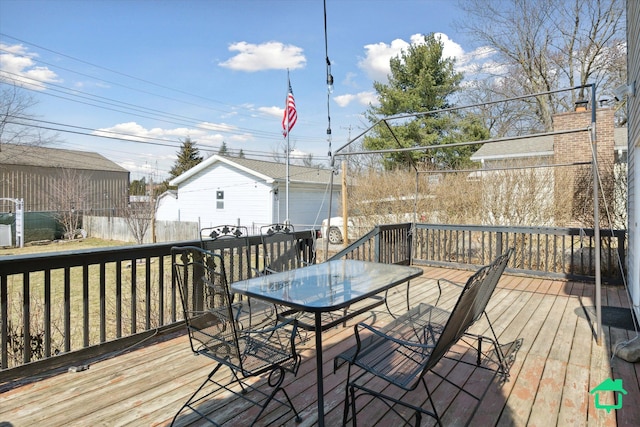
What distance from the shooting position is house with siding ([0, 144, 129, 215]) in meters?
19.4

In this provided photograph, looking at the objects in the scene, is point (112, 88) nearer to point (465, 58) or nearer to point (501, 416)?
point (465, 58)

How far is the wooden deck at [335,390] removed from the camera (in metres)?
2.08

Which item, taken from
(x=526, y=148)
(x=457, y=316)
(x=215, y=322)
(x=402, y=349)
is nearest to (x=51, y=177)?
(x=526, y=148)

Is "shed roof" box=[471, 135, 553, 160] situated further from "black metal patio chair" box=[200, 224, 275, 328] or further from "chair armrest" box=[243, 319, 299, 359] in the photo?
"chair armrest" box=[243, 319, 299, 359]

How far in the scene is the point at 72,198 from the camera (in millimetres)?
17688

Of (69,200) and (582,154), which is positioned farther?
(69,200)

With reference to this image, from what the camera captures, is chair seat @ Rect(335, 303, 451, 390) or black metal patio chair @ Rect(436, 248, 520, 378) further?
black metal patio chair @ Rect(436, 248, 520, 378)

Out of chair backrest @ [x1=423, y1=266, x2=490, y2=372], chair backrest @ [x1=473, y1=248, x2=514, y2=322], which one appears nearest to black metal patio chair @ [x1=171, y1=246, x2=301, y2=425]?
chair backrest @ [x1=423, y1=266, x2=490, y2=372]

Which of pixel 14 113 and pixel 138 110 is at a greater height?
pixel 138 110

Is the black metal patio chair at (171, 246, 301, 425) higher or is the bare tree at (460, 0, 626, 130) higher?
the bare tree at (460, 0, 626, 130)

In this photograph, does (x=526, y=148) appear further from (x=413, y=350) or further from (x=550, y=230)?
(x=413, y=350)

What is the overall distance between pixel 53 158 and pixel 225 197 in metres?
13.4

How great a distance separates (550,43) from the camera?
49.3ft

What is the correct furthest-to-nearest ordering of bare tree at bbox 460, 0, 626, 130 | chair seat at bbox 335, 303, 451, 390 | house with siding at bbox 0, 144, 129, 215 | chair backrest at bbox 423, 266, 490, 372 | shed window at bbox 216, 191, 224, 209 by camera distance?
house with siding at bbox 0, 144, 129, 215
shed window at bbox 216, 191, 224, 209
bare tree at bbox 460, 0, 626, 130
chair seat at bbox 335, 303, 451, 390
chair backrest at bbox 423, 266, 490, 372
